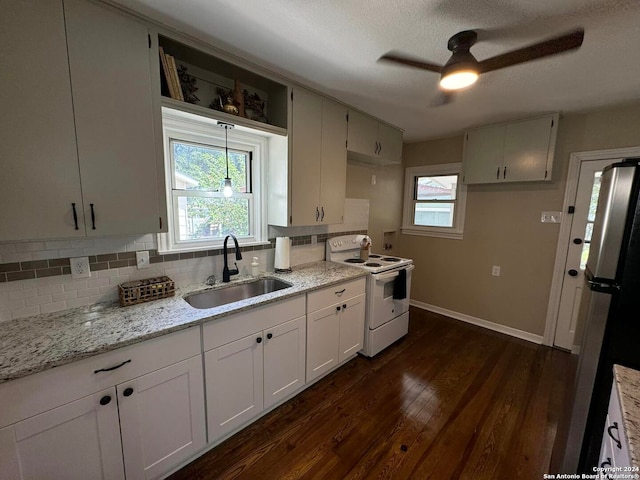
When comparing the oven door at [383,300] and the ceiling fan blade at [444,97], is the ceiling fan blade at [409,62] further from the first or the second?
the oven door at [383,300]

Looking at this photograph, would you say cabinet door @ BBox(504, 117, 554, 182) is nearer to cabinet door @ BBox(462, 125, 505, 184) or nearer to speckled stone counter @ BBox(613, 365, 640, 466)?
cabinet door @ BBox(462, 125, 505, 184)

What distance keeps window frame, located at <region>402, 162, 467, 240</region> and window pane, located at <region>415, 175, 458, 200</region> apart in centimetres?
5

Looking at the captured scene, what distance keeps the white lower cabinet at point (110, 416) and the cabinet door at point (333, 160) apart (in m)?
1.57

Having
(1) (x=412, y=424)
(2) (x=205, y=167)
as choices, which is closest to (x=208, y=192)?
(2) (x=205, y=167)

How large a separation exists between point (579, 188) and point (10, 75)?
4.15 meters

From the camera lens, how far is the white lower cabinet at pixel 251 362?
1.54 meters

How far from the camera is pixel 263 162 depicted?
2.33 metres

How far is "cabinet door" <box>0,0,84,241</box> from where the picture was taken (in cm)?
108

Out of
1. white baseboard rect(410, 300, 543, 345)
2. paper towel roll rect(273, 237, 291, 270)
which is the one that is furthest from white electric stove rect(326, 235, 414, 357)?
white baseboard rect(410, 300, 543, 345)

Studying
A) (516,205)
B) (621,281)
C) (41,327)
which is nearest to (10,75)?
(41,327)

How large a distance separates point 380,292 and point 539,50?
1979 millimetres

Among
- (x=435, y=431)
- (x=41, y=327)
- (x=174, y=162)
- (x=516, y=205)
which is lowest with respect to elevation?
(x=435, y=431)

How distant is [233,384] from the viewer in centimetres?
162

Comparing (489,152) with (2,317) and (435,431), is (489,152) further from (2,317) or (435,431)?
(2,317)
